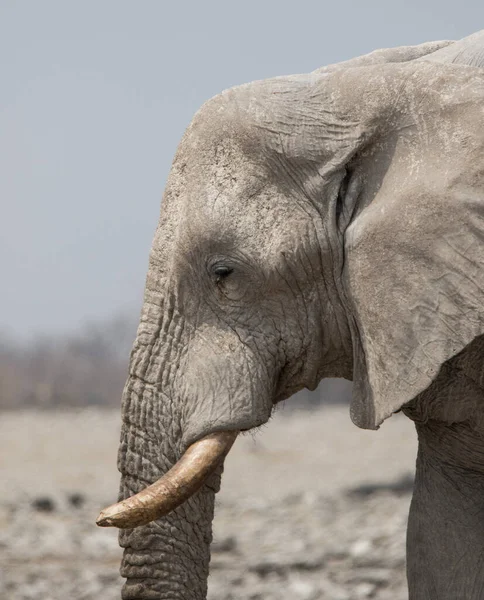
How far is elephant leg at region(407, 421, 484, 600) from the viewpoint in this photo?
11.9ft

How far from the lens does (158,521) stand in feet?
11.0

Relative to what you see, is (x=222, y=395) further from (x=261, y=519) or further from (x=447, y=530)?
(x=261, y=519)

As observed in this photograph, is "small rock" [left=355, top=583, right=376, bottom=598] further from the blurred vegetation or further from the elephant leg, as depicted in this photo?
the blurred vegetation

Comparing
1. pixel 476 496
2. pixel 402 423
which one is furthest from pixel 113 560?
pixel 402 423

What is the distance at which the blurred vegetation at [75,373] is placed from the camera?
22.3 metres

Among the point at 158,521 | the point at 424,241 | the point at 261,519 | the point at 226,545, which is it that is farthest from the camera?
the point at 261,519

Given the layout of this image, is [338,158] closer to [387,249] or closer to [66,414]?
[387,249]

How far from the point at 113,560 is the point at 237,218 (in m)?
3.61

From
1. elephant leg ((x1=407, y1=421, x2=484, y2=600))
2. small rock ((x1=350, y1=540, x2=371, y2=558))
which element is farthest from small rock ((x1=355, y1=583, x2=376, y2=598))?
elephant leg ((x1=407, y1=421, x2=484, y2=600))

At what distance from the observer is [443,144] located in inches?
122

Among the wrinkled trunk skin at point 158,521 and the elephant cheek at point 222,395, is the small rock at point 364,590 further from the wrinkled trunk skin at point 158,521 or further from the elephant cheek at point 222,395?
the elephant cheek at point 222,395

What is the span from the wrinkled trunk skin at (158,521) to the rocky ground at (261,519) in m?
0.33

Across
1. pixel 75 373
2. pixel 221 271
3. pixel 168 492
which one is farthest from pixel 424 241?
pixel 75 373

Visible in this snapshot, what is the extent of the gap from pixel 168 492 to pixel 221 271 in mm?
486
